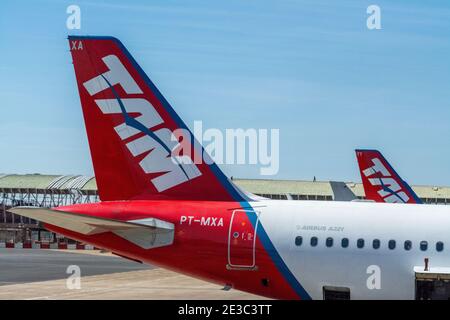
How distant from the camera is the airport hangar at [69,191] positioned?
10809 cm

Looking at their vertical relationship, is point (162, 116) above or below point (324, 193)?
above

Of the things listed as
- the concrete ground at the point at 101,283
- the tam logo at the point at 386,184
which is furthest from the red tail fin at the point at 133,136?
the tam logo at the point at 386,184

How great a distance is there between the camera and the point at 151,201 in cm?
2242

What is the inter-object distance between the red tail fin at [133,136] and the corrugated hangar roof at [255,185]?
83241mm

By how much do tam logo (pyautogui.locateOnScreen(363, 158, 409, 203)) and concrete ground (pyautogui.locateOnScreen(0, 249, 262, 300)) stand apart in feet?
52.5

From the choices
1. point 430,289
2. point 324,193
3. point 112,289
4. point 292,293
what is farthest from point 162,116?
point 324,193

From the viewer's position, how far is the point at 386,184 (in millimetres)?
53062

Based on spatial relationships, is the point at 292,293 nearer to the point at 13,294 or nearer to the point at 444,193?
the point at 13,294

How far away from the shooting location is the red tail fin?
2236 centimetres

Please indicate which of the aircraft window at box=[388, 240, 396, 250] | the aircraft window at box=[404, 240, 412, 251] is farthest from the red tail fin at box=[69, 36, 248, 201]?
the aircraft window at box=[404, 240, 412, 251]

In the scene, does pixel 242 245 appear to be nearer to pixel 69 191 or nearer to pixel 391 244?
pixel 391 244

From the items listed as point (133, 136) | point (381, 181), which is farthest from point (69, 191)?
point (133, 136)

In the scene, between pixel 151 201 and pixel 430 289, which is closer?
pixel 430 289

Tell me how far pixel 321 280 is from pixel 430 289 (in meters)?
2.78
